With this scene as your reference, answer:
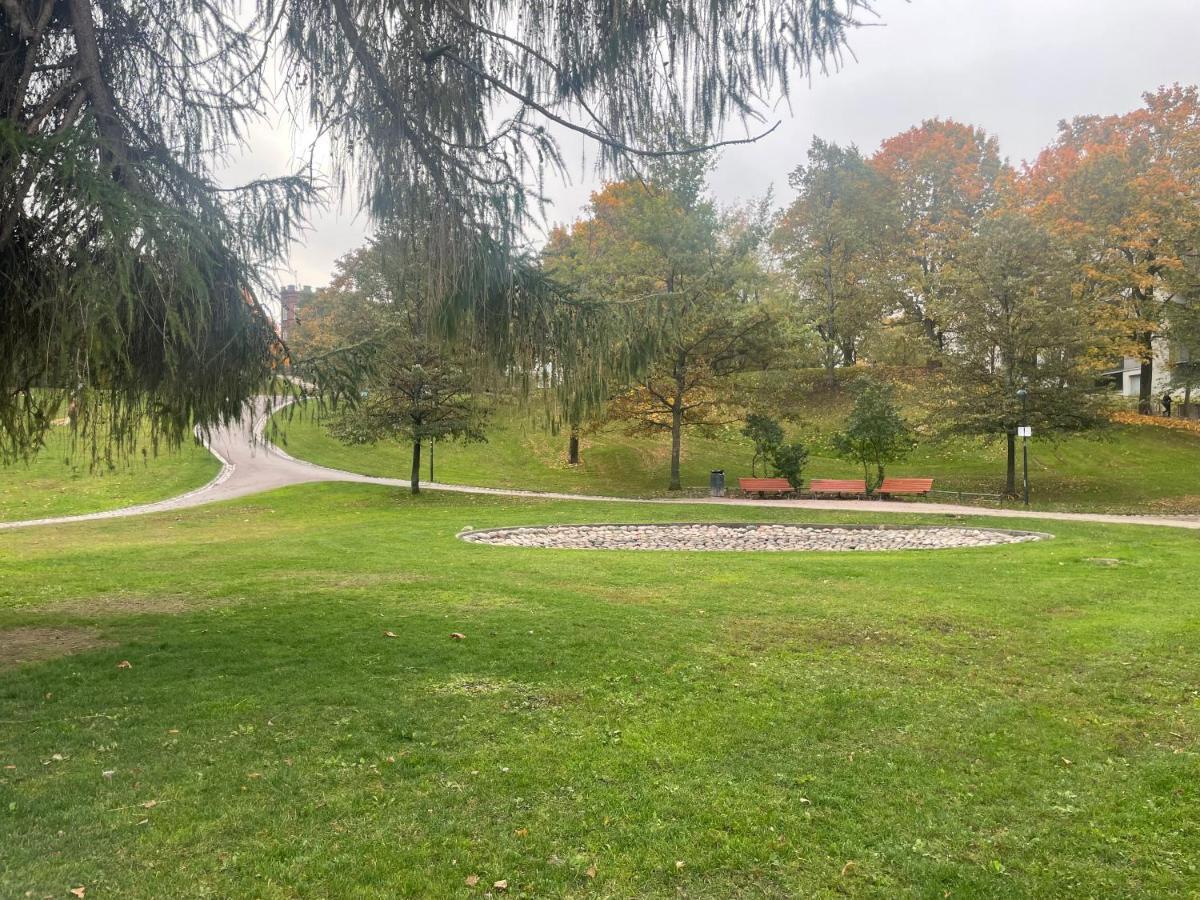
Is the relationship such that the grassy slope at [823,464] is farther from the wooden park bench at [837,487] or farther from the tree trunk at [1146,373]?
the wooden park bench at [837,487]

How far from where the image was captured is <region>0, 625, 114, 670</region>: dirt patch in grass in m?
5.24

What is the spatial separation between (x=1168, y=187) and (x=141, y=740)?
33.3 m

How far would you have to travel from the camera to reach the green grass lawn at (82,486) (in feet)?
66.0

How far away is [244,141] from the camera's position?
436 cm

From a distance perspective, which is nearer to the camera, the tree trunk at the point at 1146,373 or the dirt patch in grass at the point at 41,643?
the dirt patch in grass at the point at 41,643

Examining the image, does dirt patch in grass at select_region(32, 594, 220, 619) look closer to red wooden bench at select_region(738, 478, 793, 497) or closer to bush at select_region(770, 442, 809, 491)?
red wooden bench at select_region(738, 478, 793, 497)

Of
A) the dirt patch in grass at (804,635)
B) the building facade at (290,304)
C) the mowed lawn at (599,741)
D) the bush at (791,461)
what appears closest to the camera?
the mowed lawn at (599,741)

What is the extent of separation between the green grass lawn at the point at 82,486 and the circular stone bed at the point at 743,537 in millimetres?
10876

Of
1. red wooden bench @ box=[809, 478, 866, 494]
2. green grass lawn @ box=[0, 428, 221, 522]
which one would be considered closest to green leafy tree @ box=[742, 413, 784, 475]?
red wooden bench @ box=[809, 478, 866, 494]

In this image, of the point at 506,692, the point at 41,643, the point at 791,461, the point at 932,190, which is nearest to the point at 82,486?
the point at 41,643

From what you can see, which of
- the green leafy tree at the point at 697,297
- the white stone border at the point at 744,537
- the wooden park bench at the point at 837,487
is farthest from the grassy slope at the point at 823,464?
the white stone border at the point at 744,537

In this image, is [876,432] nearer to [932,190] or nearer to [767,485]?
[767,485]

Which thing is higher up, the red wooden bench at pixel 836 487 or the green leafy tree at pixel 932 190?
the green leafy tree at pixel 932 190

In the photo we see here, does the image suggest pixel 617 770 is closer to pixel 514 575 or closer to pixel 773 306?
pixel 514 575
